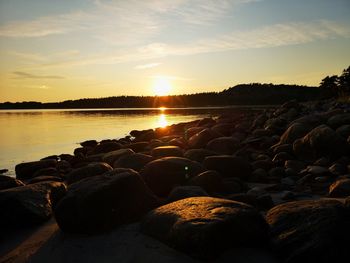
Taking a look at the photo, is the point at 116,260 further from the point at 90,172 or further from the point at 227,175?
the point at 227,175

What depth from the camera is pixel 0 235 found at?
15.3 ft

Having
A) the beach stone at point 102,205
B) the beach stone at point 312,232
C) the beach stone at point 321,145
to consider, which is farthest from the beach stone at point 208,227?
the beach stone at point 321,145

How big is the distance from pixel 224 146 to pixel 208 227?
658cm

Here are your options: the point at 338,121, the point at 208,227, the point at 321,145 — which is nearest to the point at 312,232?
the point at 208,227

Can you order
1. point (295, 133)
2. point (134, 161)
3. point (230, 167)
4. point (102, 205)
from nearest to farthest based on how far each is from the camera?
point (102, 205) < point (230, 167) < point (134, 161) < point (295, 133)

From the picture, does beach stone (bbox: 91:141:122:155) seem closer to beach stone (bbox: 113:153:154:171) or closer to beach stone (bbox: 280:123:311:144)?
beach stone (bbox: 113:153:154:171)

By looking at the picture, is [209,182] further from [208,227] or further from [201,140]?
[201,140]

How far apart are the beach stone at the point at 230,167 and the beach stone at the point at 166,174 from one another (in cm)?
80

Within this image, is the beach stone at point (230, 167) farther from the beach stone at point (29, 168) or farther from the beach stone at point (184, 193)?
the beach stone at point (29, 168)

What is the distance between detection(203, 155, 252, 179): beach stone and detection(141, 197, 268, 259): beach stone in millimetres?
2815

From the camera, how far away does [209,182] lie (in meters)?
5.73

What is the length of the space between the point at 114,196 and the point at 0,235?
160 centimetres

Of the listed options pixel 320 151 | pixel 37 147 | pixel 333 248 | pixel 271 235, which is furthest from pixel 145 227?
pixel 37 147

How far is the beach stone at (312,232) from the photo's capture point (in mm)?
3285
